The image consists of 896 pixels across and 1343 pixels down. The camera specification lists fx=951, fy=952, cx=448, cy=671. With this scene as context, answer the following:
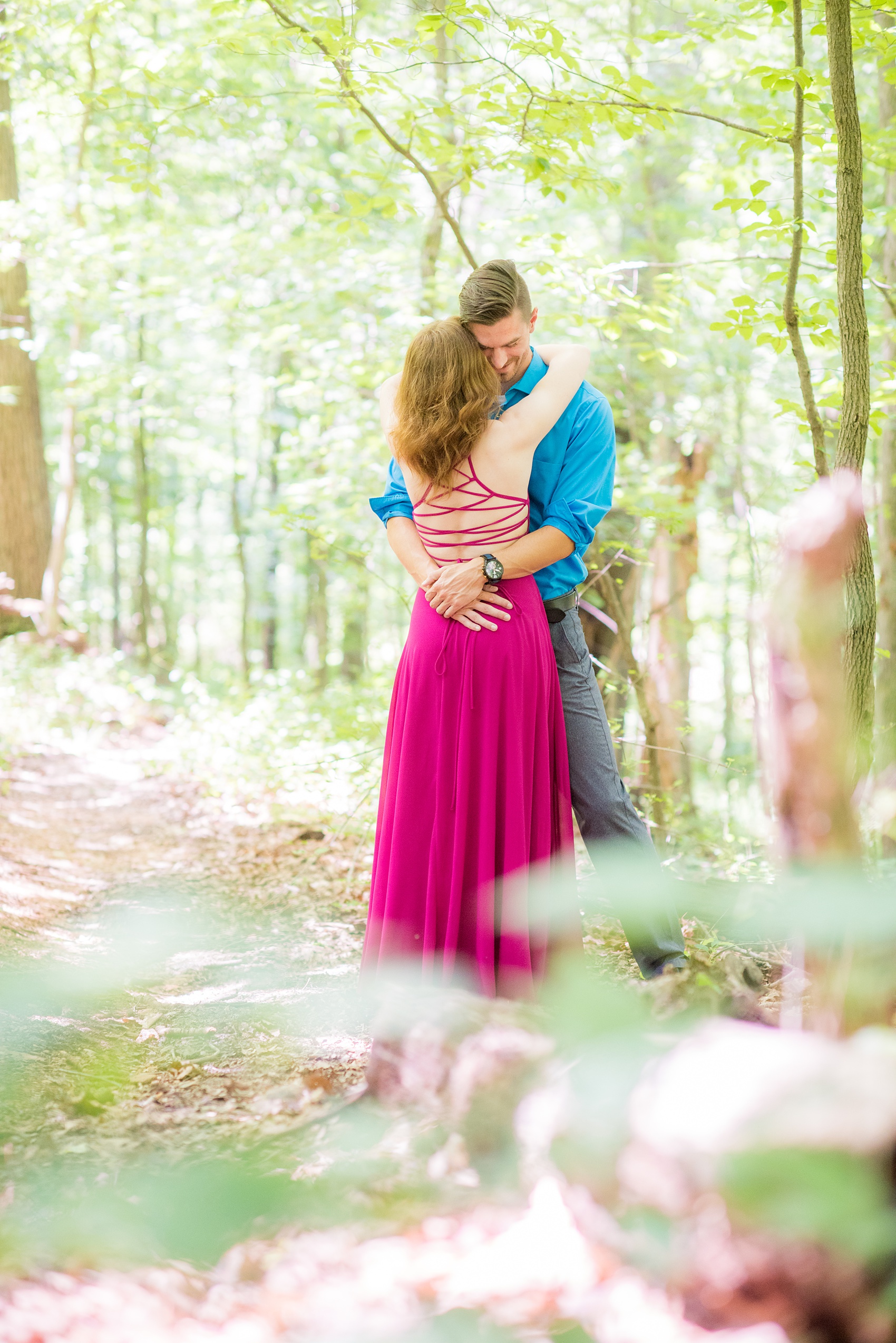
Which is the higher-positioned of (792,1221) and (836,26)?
(836,26)

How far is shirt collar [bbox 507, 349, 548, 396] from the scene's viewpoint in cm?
276

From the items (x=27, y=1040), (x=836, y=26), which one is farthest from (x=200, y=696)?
(x=836, y=26)

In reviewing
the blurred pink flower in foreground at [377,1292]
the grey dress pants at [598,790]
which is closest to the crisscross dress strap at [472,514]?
the grey dress pants at [598,790]

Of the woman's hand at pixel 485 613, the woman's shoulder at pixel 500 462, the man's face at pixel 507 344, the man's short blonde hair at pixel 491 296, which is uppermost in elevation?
the man's short blonde hair at pixel 491 296

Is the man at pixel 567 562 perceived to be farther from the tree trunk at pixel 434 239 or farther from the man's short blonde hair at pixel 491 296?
the tree trunk at pixel 434 239

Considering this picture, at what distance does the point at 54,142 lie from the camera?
1109cm

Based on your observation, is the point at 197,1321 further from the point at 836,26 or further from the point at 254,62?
the point at 254,62

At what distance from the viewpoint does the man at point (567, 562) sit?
105 inches

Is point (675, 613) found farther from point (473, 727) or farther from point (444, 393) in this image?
point (444, 393)

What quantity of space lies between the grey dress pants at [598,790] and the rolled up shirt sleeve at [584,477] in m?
0.29

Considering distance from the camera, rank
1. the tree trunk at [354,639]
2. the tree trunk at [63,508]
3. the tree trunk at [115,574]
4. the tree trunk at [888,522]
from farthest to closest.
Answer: the tree trunk at [115,574] < the tree trunk at [354,639] < the tree trunk at [63,508] < the tree trunk at [888,522]

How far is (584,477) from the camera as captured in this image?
279cm

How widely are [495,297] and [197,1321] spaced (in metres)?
2.33

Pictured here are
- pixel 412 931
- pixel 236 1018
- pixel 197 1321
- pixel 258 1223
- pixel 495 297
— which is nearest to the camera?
pixel 197 1321
